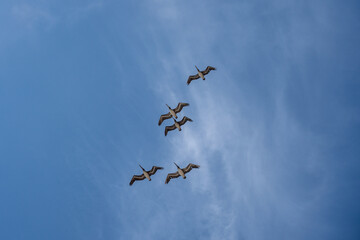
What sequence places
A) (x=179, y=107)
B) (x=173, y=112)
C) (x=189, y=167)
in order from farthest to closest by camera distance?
(x=173, y=112), (x=179, y=107), (x=189, y=167)

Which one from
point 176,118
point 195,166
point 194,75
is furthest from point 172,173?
point 194,75

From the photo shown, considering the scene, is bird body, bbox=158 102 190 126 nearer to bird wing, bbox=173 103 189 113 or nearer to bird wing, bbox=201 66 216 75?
bird wing, bbox=173 103 189 113

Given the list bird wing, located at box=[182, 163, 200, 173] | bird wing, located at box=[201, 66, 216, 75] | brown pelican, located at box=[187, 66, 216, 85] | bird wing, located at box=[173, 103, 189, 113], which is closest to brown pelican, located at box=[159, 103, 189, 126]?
bird wing, located at box=[173, 103, 189, 113]

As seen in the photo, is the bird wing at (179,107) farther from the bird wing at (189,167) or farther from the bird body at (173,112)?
the bird wing at (189,167)

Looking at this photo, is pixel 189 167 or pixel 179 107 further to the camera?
pixel 179 107

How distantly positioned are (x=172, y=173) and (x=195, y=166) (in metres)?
6.70

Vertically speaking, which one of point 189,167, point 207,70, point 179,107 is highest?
point 207,70

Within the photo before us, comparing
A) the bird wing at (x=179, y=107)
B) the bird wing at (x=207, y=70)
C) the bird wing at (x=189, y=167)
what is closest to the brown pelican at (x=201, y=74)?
the bird wing at (x=207, y=70)

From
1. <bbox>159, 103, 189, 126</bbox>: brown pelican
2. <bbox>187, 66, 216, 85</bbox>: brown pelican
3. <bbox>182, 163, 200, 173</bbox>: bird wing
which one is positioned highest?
<bbox>187, 66, 216, 85</bbox>: brown pelican

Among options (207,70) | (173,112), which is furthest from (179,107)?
(207,70)

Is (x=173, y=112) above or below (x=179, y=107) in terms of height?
below

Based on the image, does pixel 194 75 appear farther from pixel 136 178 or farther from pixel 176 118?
pixel 136 178

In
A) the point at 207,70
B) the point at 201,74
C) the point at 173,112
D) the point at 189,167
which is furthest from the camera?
the point at 207,70

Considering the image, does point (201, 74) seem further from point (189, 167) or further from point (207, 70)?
point (189, 167)
